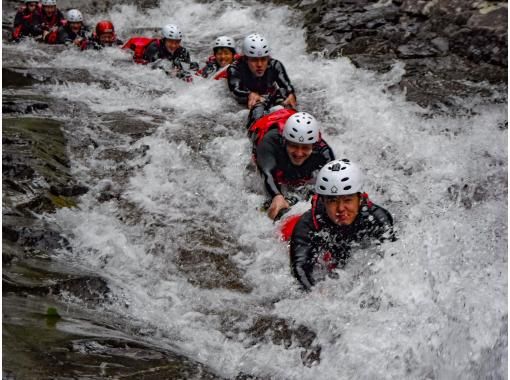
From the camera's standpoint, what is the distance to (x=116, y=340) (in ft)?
14.8

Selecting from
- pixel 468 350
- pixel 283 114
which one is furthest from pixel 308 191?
pixel 468 350

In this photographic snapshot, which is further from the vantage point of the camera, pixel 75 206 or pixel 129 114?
pixel 129 114

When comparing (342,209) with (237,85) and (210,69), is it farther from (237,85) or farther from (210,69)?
(210,69)

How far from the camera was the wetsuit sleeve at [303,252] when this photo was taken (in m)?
5.74

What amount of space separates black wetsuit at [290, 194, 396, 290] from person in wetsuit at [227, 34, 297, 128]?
446 centimetres

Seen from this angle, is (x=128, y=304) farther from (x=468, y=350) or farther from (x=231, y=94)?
(x=231, y=94)

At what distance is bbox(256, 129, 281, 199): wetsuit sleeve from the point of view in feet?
24.4

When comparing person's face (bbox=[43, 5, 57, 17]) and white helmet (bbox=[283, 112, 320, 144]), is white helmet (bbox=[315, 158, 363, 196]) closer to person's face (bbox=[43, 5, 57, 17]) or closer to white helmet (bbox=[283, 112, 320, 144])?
white helmet (bbox=[283, 112, 320, 144])

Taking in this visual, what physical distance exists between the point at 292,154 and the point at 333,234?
1966 mm

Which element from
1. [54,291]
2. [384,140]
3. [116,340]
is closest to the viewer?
[116,340]

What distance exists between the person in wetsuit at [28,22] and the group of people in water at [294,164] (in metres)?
3.46

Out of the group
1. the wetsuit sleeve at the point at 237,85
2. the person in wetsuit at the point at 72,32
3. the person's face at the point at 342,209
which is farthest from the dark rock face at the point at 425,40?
the person in wetsuit at the point at 72,32

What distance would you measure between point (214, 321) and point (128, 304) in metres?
0.75

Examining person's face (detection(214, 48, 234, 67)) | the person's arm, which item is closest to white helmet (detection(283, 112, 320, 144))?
the person's arm
